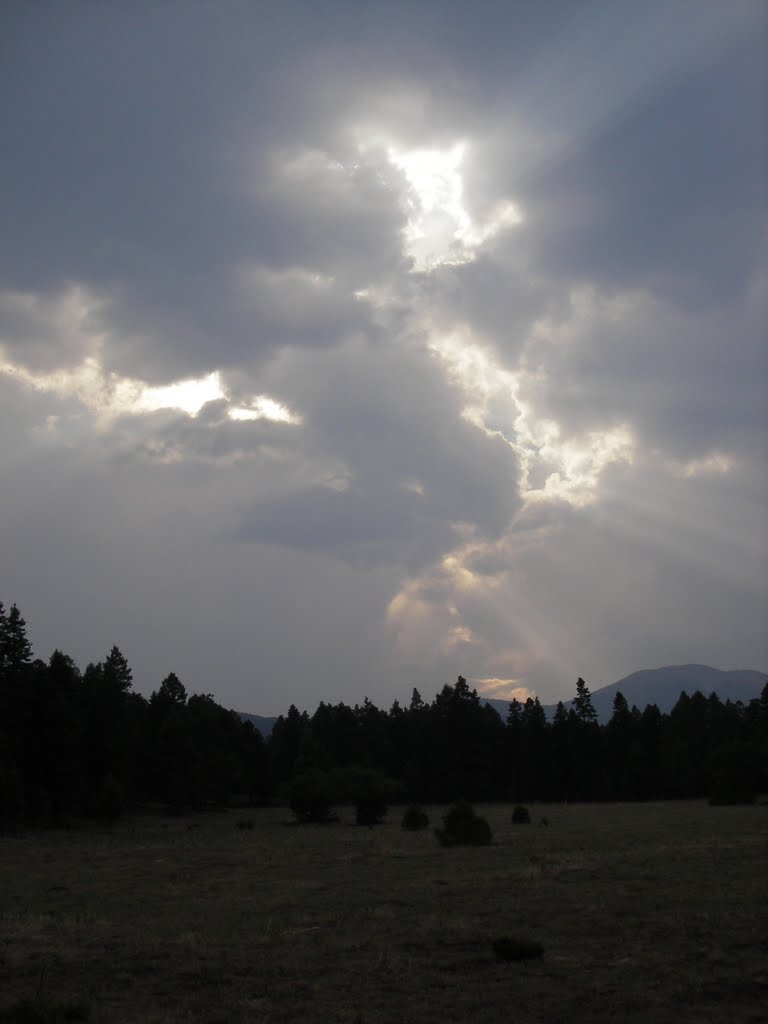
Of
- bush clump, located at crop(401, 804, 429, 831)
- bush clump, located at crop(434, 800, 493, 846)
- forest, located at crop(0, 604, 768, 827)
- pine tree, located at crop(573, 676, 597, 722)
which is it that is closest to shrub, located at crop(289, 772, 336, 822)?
forest, located at crop(0, 604, 768, 827)

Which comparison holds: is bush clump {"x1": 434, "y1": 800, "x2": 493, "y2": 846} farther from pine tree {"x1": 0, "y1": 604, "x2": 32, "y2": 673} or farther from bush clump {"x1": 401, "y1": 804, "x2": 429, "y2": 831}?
pine tree {"x1": 0, "y1": 604, "x2": 32, "y2": 673}

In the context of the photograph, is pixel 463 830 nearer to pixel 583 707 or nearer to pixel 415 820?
pixel 415 820

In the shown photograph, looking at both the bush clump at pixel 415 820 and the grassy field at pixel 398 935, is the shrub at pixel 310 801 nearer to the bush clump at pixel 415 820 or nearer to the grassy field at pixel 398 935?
the bush clump at pixel 415 820

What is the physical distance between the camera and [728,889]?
19.7 meters

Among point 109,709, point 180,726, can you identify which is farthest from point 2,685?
point 180,726

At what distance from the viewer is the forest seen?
5394 centimetres

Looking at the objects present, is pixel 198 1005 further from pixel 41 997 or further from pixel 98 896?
pixel 98 896

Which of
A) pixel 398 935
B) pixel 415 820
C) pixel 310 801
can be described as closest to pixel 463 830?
pixel 415 820

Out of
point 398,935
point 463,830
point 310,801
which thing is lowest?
point 310,801

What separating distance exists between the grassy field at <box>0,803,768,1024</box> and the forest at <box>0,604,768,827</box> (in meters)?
25.4

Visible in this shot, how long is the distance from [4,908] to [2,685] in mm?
35309

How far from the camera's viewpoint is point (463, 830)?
3466cm

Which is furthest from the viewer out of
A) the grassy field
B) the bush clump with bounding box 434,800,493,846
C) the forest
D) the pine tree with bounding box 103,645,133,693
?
the pine tree with bounding box 103,645,133,693

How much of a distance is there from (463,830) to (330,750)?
81.8 metres
